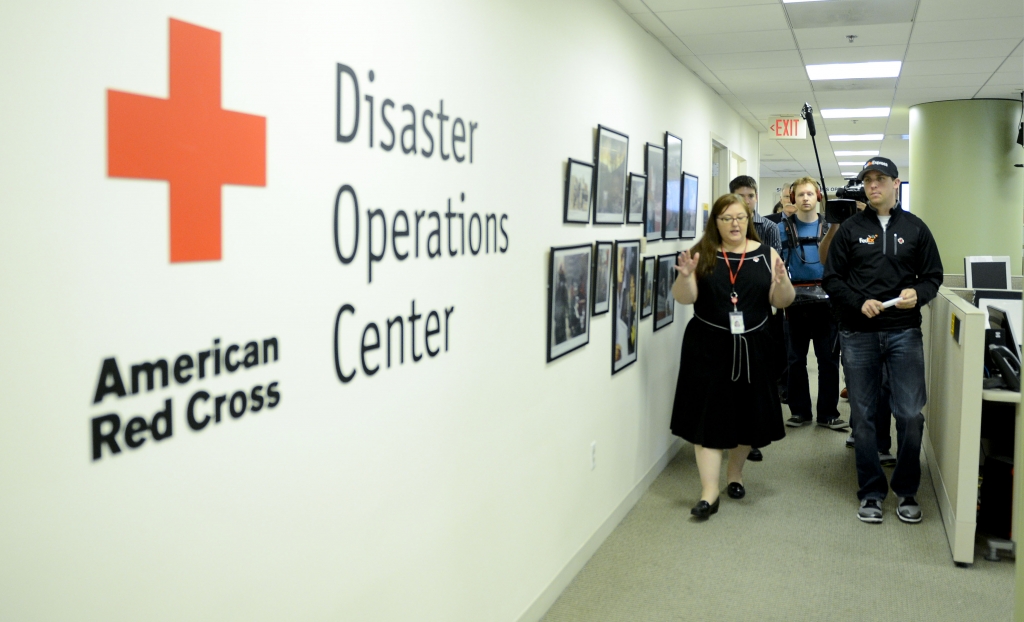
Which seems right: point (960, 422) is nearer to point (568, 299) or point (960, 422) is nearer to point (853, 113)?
point (568, 299)

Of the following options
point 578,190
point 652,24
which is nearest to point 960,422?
point 578,190

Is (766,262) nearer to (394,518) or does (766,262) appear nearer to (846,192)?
(846,192)

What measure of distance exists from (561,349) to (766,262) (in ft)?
4.30

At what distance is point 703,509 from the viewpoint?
3855mm

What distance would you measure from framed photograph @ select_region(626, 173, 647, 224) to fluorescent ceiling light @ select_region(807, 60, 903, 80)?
83.1 inches

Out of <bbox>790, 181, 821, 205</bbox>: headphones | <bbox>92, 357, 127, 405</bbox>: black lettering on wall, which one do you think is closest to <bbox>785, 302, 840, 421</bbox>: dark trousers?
<bbox>790, 181, 821, 205</bbox>: headphones

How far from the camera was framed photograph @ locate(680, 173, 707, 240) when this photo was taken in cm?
508

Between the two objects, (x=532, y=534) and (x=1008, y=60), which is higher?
(x=1008, y=60)

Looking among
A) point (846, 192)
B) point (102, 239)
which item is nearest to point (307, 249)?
point (102, 239)

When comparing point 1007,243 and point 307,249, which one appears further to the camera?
point 1007,243

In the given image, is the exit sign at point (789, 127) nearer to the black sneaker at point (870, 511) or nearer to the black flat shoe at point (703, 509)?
the black sneaker at point (870, 511)

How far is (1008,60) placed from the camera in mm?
5469

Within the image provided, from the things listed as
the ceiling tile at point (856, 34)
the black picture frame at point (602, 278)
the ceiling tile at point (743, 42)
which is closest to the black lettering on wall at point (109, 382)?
the black picture frame at point (602, 278)

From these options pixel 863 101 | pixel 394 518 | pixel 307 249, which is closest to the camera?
pixel 307 249
